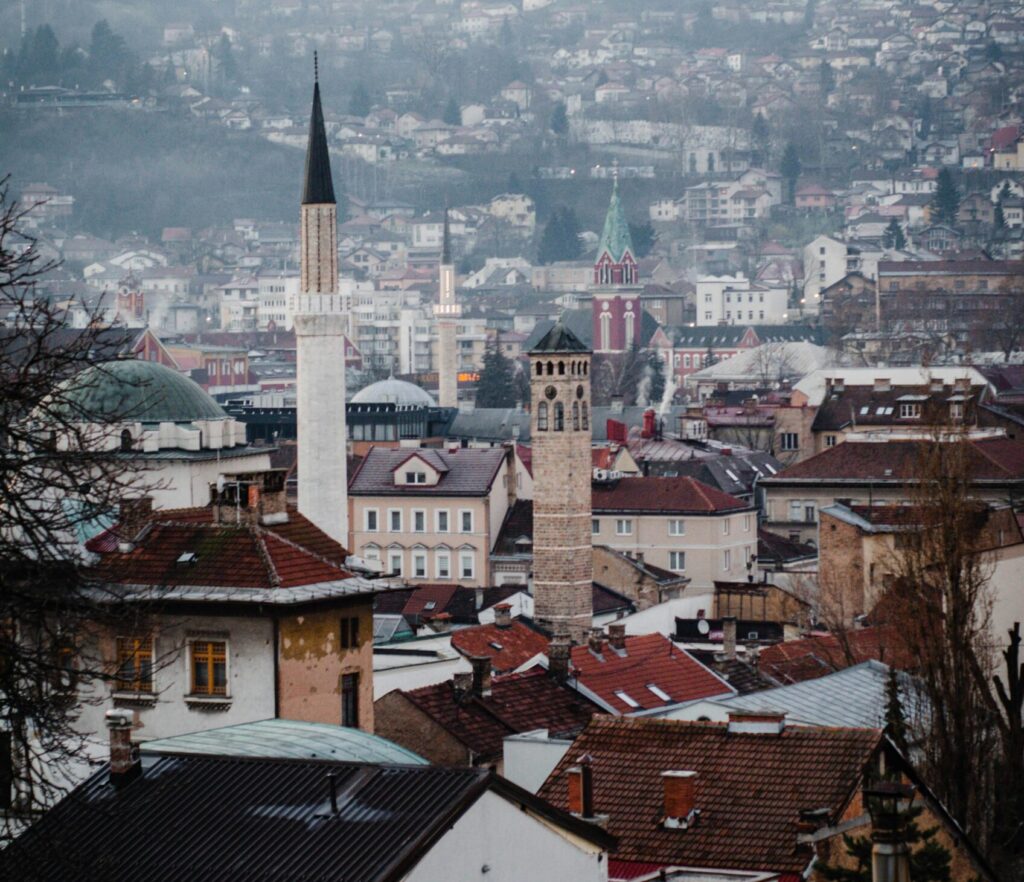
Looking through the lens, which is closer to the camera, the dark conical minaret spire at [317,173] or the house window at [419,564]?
the dark conical minaret spire at [317,173]

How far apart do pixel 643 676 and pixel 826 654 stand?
3376 mm

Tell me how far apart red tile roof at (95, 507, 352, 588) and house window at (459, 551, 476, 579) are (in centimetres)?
4274

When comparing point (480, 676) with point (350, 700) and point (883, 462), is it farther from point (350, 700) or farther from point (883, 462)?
point (883, 462)

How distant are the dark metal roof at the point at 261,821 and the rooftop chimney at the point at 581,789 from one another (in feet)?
6.26

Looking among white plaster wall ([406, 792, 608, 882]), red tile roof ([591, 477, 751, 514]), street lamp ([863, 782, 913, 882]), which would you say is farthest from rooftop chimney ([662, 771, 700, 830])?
red tile roof ([591, 477, 751, 514])

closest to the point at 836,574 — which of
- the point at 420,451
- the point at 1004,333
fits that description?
the point at 420,451

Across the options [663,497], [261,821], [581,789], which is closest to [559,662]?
[581,789]

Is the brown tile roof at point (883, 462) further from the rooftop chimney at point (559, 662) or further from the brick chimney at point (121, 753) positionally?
the brick chimney at point (121, 753)

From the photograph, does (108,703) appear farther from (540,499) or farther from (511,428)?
(511,428)

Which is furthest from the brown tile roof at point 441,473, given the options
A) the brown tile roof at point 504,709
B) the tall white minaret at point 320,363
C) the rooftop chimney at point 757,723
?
the rooftop chimney at point 757,723

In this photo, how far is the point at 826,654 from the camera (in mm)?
38156

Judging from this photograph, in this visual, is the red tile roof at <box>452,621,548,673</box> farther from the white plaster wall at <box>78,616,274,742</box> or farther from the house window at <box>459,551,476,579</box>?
the house window at <box>459,551,476,579</box>

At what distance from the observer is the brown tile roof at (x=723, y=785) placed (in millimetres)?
20750

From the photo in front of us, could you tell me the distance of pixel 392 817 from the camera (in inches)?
674
